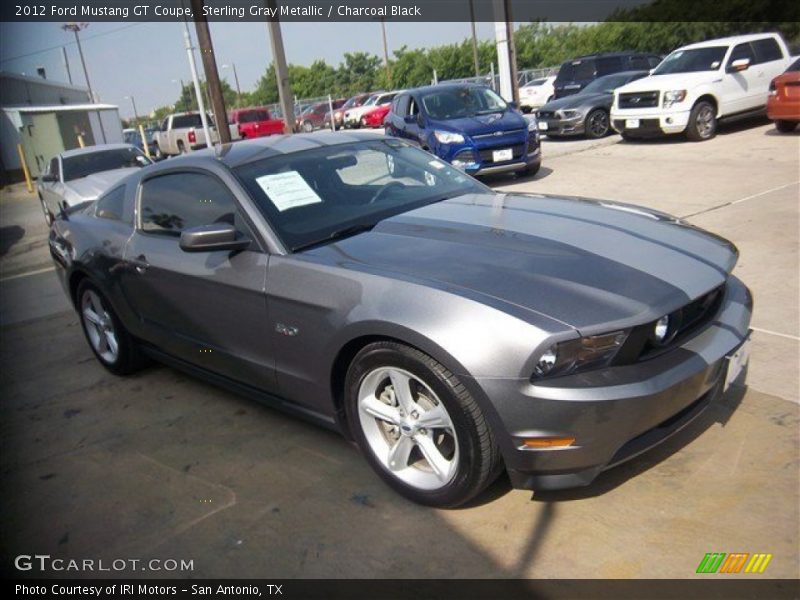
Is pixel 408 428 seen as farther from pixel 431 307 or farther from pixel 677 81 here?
pixel 677 81

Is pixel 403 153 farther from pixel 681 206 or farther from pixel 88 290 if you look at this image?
pixel 681 206

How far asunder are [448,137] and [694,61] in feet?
18.9

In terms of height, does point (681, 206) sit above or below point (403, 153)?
below

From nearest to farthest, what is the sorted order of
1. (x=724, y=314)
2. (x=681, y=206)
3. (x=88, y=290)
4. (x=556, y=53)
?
(x=724, y=314), (x=88, y=290), (x=681, y=206), (x=556, y=53)

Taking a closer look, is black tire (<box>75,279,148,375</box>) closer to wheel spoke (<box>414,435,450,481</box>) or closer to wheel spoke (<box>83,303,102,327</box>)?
wheel spoke (<box>83,303,102,327</box>)

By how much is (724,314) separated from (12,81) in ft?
105

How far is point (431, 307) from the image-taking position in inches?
94.2

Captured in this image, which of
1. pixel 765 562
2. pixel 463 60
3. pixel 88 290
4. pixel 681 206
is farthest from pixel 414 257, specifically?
pixel 463 60

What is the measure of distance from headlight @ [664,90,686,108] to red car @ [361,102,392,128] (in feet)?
59.2

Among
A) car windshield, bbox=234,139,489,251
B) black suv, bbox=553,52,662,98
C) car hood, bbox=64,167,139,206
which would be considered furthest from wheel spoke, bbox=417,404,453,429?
black suv, bbox=553,52,662,98

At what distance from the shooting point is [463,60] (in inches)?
2152

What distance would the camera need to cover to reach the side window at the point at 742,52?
39.4ft

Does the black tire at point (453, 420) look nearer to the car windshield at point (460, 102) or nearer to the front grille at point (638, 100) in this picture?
the car windshield at point (460, 102)

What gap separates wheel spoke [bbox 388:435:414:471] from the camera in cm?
272
